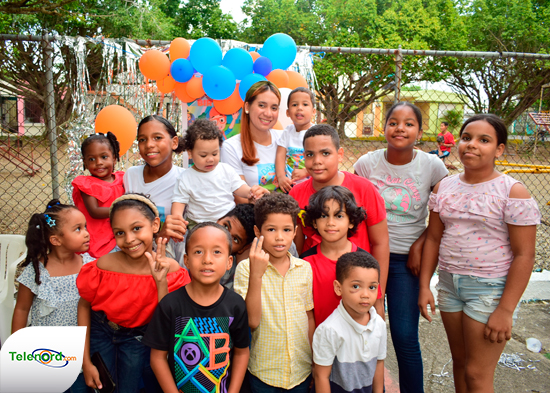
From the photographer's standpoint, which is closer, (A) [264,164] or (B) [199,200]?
(B) [199,200]

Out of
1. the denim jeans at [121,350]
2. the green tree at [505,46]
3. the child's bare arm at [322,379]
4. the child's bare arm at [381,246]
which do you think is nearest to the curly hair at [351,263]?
the child's bare arm at [381,246]

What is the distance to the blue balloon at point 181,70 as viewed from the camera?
326 centimetres

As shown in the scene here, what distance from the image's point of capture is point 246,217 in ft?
7.10

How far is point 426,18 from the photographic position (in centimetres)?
1461

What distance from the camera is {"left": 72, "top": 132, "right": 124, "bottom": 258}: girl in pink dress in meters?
2.37

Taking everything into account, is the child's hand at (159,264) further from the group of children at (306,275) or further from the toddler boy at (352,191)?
the toddler boy at (352,191)

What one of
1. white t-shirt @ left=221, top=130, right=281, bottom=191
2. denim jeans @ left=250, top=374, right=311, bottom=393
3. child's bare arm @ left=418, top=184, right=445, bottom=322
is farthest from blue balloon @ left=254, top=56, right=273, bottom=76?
denim jeans @ left=250, top=374, right=311, bottom=393

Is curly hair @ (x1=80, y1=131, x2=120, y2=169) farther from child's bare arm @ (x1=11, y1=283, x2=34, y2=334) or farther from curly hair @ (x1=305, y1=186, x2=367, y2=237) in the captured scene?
curly hair @ (x1=305, y1=186, x2=367, y2=237)

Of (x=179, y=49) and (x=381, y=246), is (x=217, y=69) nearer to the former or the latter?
(x=179, y=49)

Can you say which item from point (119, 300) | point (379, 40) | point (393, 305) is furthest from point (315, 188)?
point (379, 40)

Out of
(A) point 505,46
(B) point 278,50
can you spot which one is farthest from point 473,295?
(A) point 505,46

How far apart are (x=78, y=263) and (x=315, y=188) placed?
136 cm

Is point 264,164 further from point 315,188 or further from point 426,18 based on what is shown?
point 426,18

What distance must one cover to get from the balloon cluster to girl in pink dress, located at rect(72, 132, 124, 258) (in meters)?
1.02
